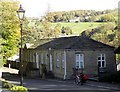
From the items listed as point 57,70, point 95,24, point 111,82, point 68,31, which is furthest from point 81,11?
point 111,82

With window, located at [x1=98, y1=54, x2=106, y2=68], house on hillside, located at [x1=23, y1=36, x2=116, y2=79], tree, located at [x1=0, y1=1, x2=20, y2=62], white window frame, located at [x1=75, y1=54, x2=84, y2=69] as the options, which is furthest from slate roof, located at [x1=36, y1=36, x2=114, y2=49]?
tree, located at [x1=0, y1=1, x2=20, y2=62]

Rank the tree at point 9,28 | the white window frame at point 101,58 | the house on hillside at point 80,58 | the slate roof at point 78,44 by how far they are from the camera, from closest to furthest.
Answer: the house on hillside at point 80,58 → the slate roof at point 78,44 → the tree at point 9,28 → the white window frame at point 101,58

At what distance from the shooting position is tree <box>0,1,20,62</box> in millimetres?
44131

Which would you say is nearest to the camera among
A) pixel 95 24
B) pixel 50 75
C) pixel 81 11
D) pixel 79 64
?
pixel 79 64

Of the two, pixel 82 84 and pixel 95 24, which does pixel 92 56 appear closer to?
pixel 82 84

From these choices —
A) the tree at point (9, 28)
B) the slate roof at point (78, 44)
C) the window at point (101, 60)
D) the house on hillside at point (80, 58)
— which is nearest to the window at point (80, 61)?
the house on hillside at point (80, 58)

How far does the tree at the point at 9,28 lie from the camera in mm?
44131

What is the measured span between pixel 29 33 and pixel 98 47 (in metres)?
53.1

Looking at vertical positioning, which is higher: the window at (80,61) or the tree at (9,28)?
the tree at (9,28)

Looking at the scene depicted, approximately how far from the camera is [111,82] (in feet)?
116

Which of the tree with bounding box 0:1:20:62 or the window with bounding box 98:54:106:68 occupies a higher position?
the tree with bounding box 0:1:20:62

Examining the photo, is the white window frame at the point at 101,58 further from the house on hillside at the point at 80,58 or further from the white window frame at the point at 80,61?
the white window frame at the point at 80,61

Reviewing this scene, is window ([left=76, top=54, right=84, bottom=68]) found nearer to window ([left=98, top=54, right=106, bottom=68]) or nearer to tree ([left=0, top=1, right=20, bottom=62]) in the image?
window ([left=98, top=54, right=106, bottom=68])

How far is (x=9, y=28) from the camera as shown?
149ft
